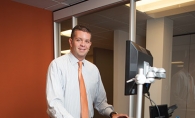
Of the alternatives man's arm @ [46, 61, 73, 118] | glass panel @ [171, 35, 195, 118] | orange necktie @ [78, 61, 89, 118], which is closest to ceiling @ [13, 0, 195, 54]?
glass panel @ [171, 35, 195, 118]

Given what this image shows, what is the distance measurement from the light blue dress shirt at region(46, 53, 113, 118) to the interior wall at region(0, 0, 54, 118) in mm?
1589

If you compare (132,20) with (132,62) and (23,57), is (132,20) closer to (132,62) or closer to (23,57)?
(132,62)

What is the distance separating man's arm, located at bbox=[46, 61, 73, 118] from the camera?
1.23 meters

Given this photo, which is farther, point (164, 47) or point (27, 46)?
point (164, 47)

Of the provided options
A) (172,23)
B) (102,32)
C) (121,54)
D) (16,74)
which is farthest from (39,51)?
(172,23)

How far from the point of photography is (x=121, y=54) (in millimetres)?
4207

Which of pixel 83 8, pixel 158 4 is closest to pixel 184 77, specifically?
pixel 158 4

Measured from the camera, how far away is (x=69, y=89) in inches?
60.5

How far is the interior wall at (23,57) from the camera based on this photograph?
2713mm

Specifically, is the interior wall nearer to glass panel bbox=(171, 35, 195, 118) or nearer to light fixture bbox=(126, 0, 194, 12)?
light fixture bbox=(126, 0, 194, 12)

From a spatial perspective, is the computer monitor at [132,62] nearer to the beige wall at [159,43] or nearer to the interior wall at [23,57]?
the beige wall at [159,43]

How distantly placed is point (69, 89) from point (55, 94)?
0.70 feet

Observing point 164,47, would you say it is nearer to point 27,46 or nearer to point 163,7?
point 163,7

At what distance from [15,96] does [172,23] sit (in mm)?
3148
